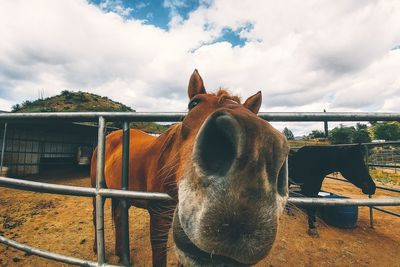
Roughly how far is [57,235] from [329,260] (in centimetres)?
471

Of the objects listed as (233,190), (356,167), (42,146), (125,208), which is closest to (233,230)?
(233,190)

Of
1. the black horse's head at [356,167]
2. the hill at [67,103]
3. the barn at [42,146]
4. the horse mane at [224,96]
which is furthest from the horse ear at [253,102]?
the hill at [67,103]

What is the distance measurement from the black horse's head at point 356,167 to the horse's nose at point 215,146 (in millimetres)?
5308

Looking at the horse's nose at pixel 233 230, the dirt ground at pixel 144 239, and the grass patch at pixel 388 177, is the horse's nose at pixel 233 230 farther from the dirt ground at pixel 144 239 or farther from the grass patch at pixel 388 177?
the grass patch at pixel 388 177

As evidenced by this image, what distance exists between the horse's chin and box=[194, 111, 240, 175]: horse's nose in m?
0.36

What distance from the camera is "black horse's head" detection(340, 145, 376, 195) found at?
4.93 meters

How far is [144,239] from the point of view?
4.14m

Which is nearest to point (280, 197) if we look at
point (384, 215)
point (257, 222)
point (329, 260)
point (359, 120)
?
point (257, 222)

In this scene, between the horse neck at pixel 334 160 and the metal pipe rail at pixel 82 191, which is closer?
the metal pipe rail at pixel 82 191

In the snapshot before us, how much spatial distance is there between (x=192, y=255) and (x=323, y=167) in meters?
5.25

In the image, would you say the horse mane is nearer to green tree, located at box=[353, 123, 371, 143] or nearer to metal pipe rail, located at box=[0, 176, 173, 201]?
metal pipe rail, located at box=[0, 176, 173, 201]

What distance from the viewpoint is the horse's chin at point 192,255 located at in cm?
96

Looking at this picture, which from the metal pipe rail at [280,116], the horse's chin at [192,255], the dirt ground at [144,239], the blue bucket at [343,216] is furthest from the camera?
the blue bucket at [343,216]

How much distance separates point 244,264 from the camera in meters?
0.94
